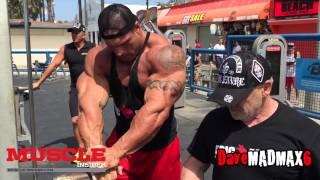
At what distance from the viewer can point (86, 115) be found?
2795 mm

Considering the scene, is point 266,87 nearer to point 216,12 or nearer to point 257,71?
point 257,71

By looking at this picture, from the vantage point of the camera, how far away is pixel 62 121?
8312 millimetres

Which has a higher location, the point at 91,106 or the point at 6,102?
the point at 6,102

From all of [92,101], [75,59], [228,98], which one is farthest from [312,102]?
[228,98]

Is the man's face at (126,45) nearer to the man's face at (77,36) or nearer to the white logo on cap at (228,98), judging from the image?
the white logo on cap at (228,98)

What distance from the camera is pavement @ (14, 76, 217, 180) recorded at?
246 inches

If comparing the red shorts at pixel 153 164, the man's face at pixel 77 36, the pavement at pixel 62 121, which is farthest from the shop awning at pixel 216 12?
the red shorts at pixel 153 164

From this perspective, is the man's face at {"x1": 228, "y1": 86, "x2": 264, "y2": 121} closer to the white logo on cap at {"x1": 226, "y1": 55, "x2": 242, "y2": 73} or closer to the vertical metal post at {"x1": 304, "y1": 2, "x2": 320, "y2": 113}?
the white logo on cap at {"x1": 226, "y1": 55, "x2": 242, "y2": 73}

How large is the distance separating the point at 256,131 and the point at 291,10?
48.7 feet

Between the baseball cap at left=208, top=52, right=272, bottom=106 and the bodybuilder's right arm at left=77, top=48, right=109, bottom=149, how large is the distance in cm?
86

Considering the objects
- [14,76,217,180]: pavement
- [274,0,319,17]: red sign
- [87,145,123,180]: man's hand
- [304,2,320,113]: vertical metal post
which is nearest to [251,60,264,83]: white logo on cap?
[87,145,123,180]: man's hand

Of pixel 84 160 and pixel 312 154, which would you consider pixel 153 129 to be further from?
pixel 312 154

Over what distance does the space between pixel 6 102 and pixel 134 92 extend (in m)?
1.00

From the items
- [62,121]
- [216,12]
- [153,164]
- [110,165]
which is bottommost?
[62,121]
